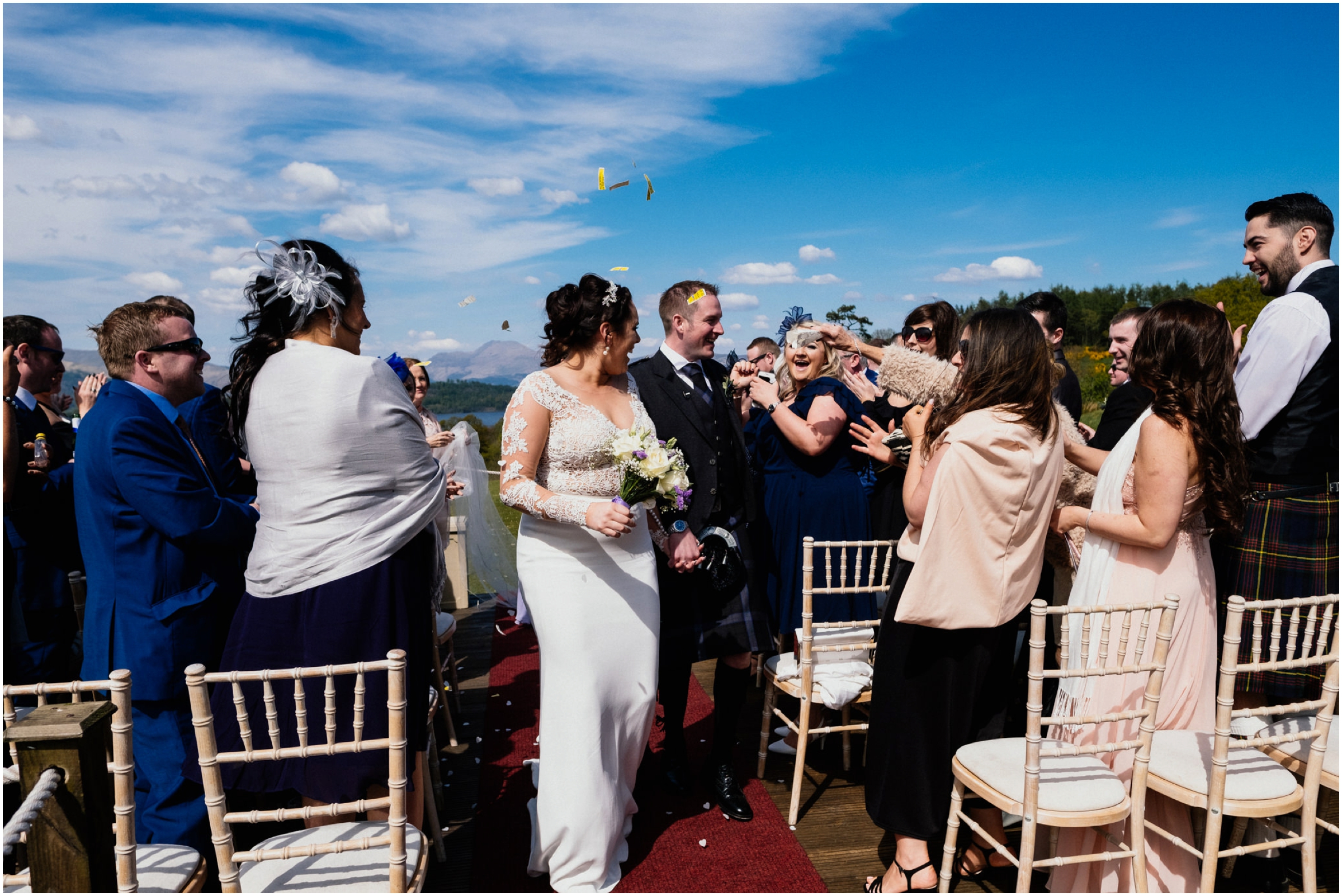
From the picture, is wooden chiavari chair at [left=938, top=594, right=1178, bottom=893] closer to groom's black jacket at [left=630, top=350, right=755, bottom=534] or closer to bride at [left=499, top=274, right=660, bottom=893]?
bride at [left=499, top=274, right=660, bottom=893]

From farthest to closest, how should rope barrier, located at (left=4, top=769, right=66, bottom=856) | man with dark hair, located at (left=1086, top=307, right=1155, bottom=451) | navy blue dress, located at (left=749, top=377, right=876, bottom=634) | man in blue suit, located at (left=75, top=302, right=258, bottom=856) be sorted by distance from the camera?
navy blue dress, located at (left=749, top=377, right=876, bottom=634) < man with dark hair, located at (left=1086, top=307, right=1155, bottom=451) < man in blue suit, located at (left=75, top=302, right=258, bottom=856) < rope barrier, located at (left=4, top=769, right=66, bottom=856)

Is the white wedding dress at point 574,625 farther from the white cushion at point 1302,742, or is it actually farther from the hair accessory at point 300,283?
the white cushion at point 1302,742

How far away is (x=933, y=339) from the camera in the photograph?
4555mm

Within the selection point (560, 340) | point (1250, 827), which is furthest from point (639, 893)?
point (1250, 827)

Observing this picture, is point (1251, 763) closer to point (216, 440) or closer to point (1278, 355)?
point (1278, 355)

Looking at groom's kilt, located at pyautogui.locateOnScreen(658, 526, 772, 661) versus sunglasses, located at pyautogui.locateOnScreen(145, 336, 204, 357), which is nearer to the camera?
sunglasses, located at pyautogui.locateOnScreen(145, 336, 204, 357)

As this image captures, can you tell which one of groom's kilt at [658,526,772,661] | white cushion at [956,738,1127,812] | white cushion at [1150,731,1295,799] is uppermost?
groom's kilt at [658,526,772,661]

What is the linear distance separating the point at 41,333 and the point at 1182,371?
502 centimetres

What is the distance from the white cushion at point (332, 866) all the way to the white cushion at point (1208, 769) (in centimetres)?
237

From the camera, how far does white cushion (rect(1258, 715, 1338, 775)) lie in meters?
2.61

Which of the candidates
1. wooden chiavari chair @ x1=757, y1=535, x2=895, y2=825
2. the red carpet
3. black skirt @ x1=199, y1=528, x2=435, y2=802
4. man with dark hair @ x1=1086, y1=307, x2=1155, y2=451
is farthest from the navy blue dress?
black skirt @ x1=199, y1=528, x2=435, y2=802

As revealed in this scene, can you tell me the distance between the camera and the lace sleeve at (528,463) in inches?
105

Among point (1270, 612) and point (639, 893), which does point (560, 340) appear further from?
point (1270, 612)

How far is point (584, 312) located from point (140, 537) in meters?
1.75
